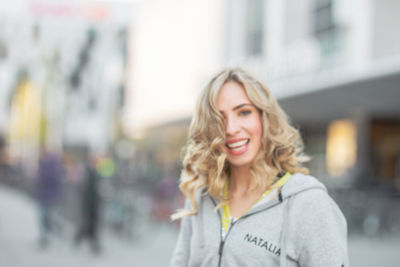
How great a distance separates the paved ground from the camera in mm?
7535

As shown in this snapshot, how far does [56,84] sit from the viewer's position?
26047mm

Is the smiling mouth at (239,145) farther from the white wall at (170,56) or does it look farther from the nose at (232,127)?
the white wall at (170,56)

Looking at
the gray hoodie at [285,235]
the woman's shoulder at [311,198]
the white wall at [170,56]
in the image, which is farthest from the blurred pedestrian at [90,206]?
the white wall at [170,56]

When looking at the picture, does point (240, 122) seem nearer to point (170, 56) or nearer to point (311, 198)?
point (311, 198)

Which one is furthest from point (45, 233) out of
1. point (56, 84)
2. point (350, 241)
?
point (56, 84)

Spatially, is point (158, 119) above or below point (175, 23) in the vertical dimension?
below

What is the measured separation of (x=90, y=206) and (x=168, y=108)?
20851 mm

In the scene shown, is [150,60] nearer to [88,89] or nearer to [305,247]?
[88,89]

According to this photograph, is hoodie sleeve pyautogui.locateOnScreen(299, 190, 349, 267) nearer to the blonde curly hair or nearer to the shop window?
the blonde curly hair

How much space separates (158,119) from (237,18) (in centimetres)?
1045

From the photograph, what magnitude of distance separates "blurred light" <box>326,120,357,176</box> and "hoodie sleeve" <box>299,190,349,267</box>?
1748 cm

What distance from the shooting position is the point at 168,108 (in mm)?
29641

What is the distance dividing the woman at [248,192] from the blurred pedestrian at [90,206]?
689cm

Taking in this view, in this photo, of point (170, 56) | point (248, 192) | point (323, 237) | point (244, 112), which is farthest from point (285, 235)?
point (170, 56)
